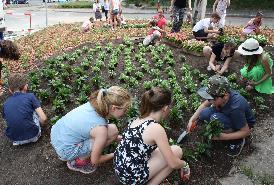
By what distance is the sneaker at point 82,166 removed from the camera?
5.02 metres

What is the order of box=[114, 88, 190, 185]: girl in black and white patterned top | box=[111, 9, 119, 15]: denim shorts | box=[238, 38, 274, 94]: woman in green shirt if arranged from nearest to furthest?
box=[114, 88, 190, 185]: girl in black and white patterned top
box=[238, 38, 274, 94]: woman in green shirt
box=[111, 9, 119, 15]: denim shorts

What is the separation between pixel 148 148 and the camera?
4.05 m

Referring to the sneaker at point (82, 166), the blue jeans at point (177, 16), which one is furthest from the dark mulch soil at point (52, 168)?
the blue jeans at point (177, 16)

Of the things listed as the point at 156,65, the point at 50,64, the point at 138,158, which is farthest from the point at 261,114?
the point at 50,64

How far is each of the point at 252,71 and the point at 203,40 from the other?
3.89 m

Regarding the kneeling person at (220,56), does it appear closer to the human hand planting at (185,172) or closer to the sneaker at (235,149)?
the sneaker at (235,149)

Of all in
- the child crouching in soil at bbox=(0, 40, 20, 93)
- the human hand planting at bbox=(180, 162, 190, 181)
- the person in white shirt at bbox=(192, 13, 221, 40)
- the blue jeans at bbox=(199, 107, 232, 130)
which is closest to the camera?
the human hand planting at bbox=(180, 162, 190, 181)

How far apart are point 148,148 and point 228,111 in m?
1.62

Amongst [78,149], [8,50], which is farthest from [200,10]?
[78,149]

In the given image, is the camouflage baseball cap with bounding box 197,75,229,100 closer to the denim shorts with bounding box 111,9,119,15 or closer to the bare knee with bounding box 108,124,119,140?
the bare knee with bounding box 108,124,119,140

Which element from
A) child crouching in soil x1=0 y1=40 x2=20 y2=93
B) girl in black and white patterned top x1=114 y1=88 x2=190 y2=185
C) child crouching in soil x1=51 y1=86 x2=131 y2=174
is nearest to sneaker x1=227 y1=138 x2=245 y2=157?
girl in black and white patterned top x1=114 y1=88 x2=190 y2=185

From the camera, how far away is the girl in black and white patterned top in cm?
392

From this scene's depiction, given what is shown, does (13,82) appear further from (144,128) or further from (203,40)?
(203,40)

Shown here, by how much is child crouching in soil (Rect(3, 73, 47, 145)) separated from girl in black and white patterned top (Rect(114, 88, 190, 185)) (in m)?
1.93
